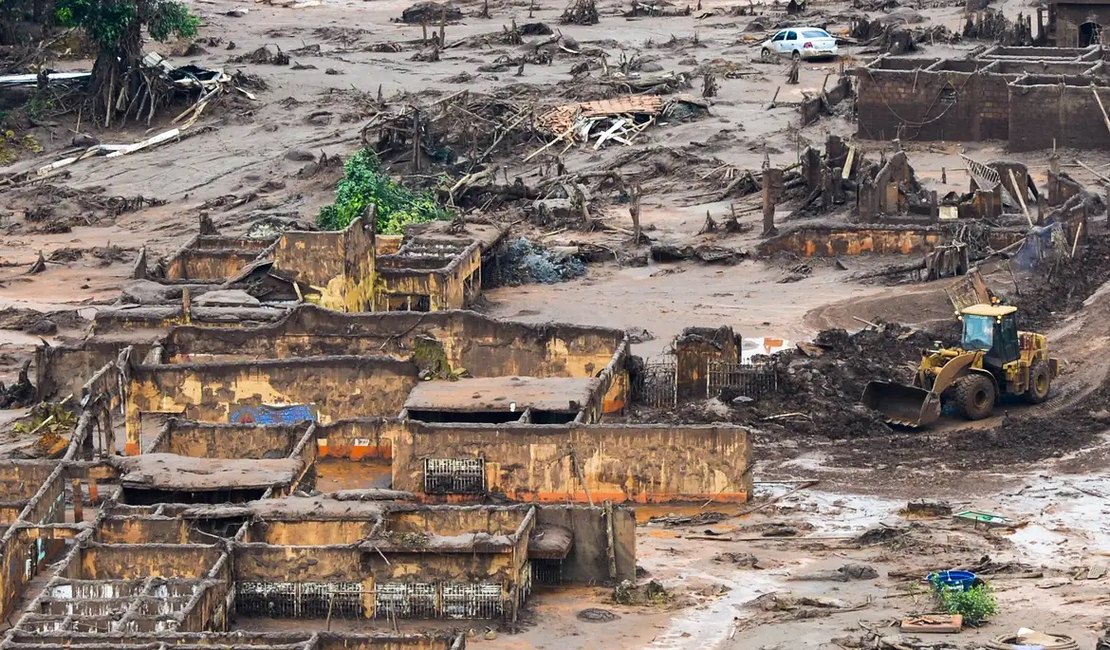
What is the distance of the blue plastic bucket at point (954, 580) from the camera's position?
26594 mm

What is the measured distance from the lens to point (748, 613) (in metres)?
27.0

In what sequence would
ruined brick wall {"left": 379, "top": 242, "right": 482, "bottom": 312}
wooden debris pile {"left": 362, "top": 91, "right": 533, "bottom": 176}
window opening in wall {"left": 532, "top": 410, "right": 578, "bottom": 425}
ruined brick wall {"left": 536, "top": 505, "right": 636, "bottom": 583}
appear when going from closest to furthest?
ruined brick wall {"left": 536, "top": 505, "right": 636, "bottom": 583} → window opening in wall {"left": 532, "top": 410, "right": 578, "bottom": 425} → ruined brick wall {"left": 379, "top": 242, "right": 482, "bottom": 312} → wooden debris pile {"left": 362, "top": 91, "right": 533, "bottom": 176}

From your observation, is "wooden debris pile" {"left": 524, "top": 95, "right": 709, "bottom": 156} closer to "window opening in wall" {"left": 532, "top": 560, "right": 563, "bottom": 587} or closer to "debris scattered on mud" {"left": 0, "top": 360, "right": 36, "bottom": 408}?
"debris scattered on mud" {"left": 0, "top": 360, "right": 36, "bottom": 408}

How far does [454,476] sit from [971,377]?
7.27 metres

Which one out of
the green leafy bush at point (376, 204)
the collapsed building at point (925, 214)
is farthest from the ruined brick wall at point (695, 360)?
the green leafy bush at point (376, 204)

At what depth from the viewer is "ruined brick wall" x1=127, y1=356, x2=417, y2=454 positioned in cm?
3416

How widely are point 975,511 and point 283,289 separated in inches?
501

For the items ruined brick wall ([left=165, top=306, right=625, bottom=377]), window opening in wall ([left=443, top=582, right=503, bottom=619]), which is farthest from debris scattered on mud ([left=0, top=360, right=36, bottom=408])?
window opening in wall ([left=443, top=582, right=503, bottom=619])

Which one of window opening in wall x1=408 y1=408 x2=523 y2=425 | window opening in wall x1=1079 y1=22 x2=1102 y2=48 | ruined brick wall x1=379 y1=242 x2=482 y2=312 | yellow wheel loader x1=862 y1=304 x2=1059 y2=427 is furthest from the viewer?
window opening in wall x1=1079 y1=22 x2=1102 y2=48

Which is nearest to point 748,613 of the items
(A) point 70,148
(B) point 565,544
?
(B) point 565,544

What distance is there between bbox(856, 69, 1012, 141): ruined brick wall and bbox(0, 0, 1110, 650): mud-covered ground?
39cm

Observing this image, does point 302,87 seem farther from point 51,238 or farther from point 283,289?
point 283,289

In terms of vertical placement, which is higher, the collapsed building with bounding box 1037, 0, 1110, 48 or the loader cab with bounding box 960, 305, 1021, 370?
the collapsed building with bounding box 1037, 0, 1110, 48

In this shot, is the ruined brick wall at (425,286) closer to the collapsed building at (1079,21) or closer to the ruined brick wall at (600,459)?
the ruined brick wall at (600,459)
